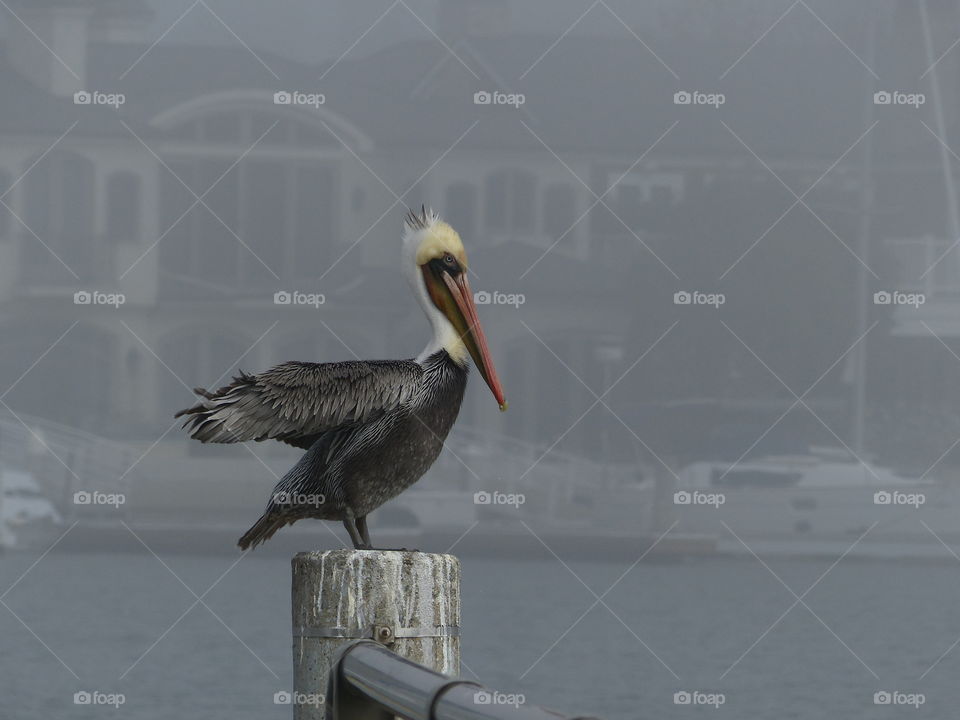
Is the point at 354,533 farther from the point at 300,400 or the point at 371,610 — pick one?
the point at 371,610

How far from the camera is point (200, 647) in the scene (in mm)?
38719

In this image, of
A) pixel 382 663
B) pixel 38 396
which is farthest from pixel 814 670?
pixel 382 663

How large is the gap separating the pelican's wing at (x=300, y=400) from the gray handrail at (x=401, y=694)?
266 centimetres

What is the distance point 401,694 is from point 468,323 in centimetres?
360

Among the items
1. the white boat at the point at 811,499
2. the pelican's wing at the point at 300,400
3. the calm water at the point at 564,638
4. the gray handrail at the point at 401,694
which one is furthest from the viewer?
the white boat at the point at 811,499

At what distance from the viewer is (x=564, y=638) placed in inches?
1516

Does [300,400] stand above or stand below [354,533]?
above

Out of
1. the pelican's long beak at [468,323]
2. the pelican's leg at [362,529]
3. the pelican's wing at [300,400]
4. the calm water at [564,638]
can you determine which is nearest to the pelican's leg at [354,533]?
the pelican's leg at [362,529]

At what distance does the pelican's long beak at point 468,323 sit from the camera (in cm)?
594

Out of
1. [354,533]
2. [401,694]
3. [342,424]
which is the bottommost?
[401,694]

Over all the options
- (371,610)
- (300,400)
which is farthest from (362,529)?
(371,610)

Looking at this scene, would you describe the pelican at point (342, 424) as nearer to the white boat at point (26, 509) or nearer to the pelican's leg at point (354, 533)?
the pelican's leg at point (354, 533)

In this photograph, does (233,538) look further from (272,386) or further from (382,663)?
(382,663)

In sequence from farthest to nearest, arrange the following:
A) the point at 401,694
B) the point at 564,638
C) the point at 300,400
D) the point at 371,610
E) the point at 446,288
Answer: the point at 564,638 → the point at 446,288 → the point at 300,400 → the point at 371,610 → the point at 401,694
